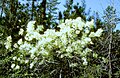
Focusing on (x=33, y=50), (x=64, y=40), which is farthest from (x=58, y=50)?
(x=33, y=50)

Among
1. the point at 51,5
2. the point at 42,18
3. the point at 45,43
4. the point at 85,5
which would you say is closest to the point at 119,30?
the point at 85,5

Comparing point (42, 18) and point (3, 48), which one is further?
point (42, 18)

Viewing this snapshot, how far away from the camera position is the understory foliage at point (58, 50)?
799 cm

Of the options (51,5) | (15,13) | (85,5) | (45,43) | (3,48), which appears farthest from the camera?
(51,5)

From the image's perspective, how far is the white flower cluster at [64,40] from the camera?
7949 mm

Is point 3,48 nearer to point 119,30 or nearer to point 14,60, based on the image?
point 14,60

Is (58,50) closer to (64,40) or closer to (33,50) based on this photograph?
(64,40)

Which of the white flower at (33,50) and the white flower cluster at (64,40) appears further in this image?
the white flower at (33,50)

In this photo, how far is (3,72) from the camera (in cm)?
911

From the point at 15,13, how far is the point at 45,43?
389 cm

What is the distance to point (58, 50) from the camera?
8.21m

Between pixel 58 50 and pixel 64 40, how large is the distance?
0.43 m

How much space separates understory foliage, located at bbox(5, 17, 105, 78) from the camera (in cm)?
799

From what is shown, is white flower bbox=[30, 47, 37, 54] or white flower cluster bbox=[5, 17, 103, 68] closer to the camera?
white flower cluster bbox=[5, 17, 103, 68]
